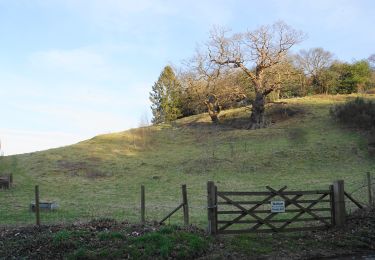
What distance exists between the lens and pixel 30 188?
28.6m

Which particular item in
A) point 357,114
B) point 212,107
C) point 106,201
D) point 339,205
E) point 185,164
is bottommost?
point 106,201

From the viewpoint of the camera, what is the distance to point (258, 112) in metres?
45.8

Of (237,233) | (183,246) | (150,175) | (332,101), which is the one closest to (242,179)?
(150,175)

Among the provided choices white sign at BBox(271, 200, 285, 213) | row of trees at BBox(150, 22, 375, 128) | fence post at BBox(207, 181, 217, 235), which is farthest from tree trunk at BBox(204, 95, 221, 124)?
fence post at BBox(207, 181, 217, 235)

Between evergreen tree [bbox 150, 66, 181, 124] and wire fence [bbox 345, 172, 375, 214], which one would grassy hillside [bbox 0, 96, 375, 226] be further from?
evergreen tree [bbox 150, 66, 181, 124]

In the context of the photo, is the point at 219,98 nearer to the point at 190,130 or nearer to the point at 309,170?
the point at 190,130

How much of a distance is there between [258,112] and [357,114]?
1011 centimetres

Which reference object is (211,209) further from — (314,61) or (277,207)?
(314,61)

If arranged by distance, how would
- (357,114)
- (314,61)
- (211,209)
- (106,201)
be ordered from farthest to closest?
1. (314,61)
2. (357,114)
3. (106,201)
4. (211,209)

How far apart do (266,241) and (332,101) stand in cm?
4415

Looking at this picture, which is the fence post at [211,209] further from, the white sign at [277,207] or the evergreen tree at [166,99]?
the evergreen tree at [166,99]

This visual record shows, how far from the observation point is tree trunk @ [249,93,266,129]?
148ft

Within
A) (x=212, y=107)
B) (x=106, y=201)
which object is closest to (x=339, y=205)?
(x=106, y=201)

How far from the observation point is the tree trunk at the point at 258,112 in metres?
45.2
